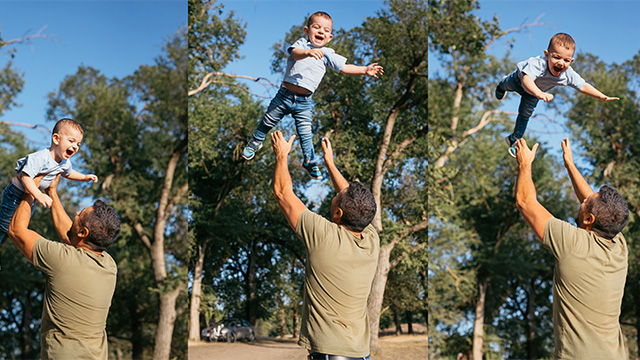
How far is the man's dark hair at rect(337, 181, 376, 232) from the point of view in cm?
374

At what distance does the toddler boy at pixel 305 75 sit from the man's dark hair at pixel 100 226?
1647mm

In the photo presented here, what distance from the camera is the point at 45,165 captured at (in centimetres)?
459

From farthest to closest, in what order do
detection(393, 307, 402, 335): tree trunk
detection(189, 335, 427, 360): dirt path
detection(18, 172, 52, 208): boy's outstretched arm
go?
detection(393, 307, 402, 335): tree trunk
detection(189, 335, 427, 360): dirt path
detection(18, 172, 52, 208): boy's outstretched arm

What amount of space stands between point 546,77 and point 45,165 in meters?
4.06

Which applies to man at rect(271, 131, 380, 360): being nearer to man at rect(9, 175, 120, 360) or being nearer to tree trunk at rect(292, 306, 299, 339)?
man at rect(9, 175, 120, 360)

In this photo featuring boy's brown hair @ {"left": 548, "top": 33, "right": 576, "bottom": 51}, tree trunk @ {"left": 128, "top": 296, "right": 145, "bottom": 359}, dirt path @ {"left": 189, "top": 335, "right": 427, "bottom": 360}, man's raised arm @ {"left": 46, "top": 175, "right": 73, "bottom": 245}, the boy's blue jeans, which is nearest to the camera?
man's raised arm @ {"left": 46, "top": 175, "right": 73, "bottom": 245}

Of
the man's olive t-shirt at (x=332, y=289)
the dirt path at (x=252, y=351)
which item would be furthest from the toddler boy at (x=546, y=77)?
the dirt path at (x=252, y=351)

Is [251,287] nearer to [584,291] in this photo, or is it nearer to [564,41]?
[584,291]

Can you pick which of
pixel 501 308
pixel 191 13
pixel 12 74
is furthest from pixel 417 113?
pixel 12 74

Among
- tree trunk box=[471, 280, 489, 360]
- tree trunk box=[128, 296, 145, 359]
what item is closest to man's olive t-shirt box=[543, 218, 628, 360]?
tree trunk box=[471, 280, 489, 360]

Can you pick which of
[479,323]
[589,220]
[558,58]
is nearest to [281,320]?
[589,220]

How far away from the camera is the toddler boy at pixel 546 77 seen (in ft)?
15.8

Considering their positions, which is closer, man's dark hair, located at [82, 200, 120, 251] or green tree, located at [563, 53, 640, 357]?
man's dark hair, located at [82, 200, 120, 251]

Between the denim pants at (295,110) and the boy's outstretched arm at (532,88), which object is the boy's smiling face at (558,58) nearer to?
the boy's outstretched arm at (532,88)
